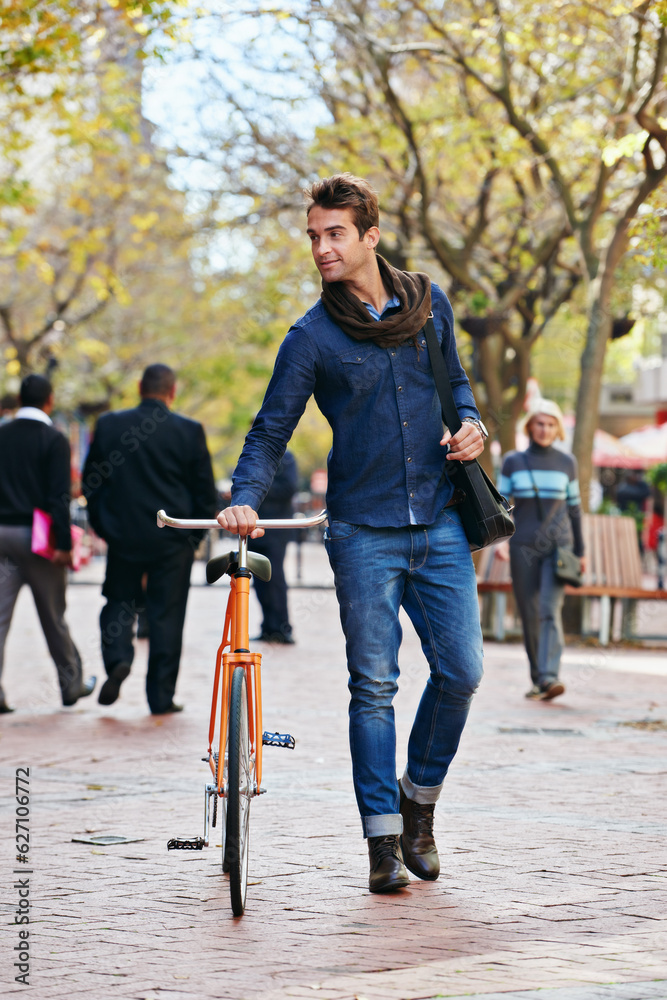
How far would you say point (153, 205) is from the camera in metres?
21.4

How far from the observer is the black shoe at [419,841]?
4.47 meters

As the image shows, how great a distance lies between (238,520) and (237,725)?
1.93 feet

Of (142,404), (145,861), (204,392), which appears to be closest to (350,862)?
(145,861)

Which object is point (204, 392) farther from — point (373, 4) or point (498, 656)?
point (498, 656)

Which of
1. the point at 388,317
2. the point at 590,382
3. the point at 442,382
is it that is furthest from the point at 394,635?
the point at 590,382

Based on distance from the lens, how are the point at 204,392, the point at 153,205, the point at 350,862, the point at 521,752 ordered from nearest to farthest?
the point at 350,862, the point at 521,752, the point at 153,205, the point at 204,392

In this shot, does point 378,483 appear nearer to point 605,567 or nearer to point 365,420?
point 365,420

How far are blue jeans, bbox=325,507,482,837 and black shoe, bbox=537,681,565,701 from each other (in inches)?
189

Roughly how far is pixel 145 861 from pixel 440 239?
36.4ft

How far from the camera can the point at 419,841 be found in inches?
178

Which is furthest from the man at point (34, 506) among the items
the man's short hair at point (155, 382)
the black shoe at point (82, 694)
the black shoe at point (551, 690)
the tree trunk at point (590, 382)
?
the tree trunk at point (590, 382)

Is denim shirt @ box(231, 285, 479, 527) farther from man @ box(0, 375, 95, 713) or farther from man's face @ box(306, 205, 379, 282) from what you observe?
man @ box(0, 375, 95, 713)

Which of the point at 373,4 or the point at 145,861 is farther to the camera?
the point at 373,4

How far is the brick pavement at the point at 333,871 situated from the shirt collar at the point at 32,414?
6.07ft
